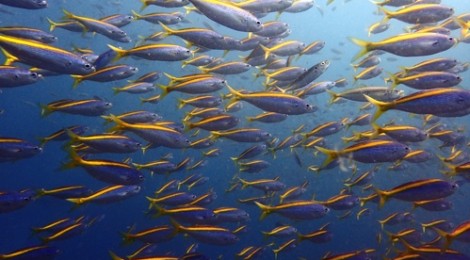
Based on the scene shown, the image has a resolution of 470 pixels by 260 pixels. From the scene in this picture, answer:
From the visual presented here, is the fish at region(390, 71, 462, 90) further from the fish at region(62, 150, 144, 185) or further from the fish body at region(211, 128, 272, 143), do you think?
the fish at region(62, 150, 144, 185)

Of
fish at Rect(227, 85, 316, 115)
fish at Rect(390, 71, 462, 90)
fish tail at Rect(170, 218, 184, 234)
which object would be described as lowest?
fish tail at Rect(170, 218, 184, 234)

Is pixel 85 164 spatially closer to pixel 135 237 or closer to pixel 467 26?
pixel 135 237

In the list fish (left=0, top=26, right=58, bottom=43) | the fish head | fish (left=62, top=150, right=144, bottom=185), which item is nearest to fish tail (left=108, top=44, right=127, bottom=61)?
the fish head

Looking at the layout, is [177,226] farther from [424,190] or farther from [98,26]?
[98,26]

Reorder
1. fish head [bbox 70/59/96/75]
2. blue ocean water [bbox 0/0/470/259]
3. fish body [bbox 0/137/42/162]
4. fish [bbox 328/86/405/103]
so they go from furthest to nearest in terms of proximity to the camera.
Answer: blue ocean water [bbox 0/0/470/259]
fish [bbox 328/86/405/103]
fish body [bbox 0/137/42/162]
fish head [bbox 70/59/96/75]

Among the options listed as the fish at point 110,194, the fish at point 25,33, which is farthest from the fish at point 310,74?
the fish at point 25,33

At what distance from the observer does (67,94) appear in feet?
115

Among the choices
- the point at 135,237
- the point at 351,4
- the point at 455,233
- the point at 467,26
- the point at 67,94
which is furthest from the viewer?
the point at 351,4

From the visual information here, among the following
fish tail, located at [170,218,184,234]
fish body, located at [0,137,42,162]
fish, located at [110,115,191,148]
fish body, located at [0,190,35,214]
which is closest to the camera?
fish body, located at [0,137,42,162]

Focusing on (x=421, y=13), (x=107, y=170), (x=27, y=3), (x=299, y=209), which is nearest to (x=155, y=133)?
(x=107, y=170)

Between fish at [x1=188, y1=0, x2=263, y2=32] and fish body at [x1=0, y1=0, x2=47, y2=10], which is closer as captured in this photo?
fish at [x1=188, y1=0, x2=263, y2=32]

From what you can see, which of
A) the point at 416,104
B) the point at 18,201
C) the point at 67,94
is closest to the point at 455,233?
the point at 416,104

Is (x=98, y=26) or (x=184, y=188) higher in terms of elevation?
(x=98, y=26)

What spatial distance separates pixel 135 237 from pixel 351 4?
72.4 m
